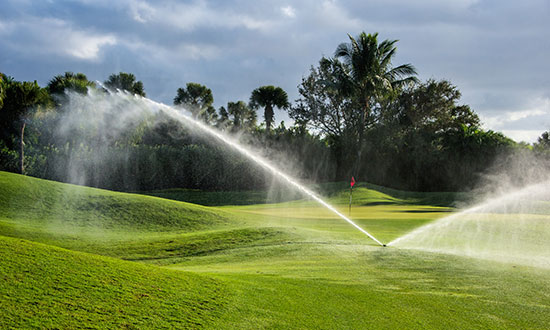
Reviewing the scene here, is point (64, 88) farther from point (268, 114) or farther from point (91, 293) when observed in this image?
point (91, 293)

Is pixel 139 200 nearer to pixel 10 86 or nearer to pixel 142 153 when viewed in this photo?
pixel 10 86

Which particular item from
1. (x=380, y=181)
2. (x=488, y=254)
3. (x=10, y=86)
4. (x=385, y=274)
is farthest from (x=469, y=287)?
(x=380, y=181)

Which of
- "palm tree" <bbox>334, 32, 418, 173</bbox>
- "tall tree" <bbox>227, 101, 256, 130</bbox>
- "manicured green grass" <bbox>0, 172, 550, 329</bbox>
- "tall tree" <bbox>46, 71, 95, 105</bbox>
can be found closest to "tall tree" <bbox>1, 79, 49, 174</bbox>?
"tall tree" <bbox>46, 71, 95, 105</bbox>

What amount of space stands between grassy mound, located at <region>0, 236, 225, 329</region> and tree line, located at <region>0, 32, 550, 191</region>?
3687 centimetres

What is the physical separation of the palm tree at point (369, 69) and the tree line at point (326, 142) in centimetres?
10

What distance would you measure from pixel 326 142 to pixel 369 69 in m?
12.5

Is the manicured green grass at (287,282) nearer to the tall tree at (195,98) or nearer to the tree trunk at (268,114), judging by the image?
the tree trunk at (268,114)

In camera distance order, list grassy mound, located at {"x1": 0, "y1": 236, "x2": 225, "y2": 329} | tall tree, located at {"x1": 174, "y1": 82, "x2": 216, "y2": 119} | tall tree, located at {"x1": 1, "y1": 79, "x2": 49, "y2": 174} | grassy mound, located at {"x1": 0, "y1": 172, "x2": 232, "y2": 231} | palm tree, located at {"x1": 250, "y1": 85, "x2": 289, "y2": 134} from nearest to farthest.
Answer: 1. grassy mound, located at {"x1": 0, "y1": 236, "x2": 225, "y2": 329}
2. grassy mound, located at {"x1": 0, "y1": 172, "x2": 232, "y2": 231}
3. tall tree, located at {"x1": 1, "y1": 79, "x2": 49, "y2": 174}
4. palm tree, located at {"x1": 250, "y1": 85, "x2": 289, "y2": 134}
5. tall tree, located at {"x1": 174, "y1": 82, "x2": 216, "y2": 119}

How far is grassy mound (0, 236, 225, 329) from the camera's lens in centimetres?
397

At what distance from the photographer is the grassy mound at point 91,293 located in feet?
13.0

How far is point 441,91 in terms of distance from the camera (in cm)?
5059

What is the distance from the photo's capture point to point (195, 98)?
64.6 metres

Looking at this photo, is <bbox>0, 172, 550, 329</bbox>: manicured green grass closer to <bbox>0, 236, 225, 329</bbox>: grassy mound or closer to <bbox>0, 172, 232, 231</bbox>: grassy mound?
<bbox>0, 236, 225, 329</bbox>: grassy mound

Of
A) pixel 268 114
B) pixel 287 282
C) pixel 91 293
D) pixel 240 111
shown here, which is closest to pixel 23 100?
pixel 287 282
